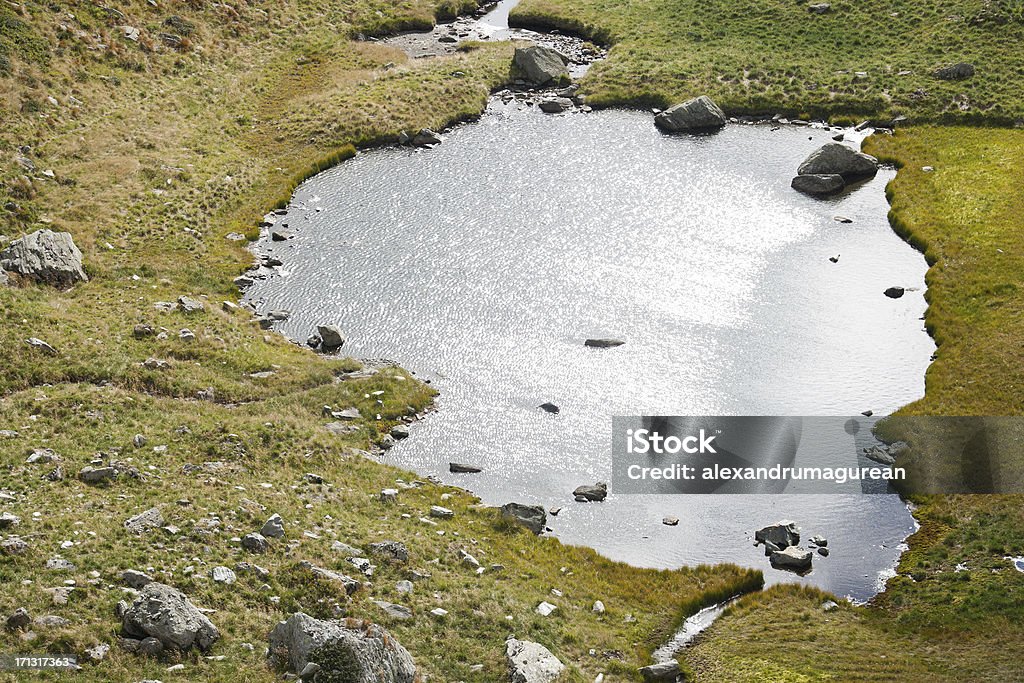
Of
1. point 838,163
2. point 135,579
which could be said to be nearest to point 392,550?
point 135,579

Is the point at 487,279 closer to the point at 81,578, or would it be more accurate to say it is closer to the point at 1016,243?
the point at 1016,243

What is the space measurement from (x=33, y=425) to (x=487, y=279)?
26.0 meters

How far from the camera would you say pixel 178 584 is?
30.6m

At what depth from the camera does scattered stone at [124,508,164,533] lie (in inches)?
1292

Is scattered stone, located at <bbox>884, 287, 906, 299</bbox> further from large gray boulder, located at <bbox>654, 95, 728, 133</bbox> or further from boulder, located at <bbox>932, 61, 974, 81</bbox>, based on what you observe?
boulder, located at <bbox>932, 61, 974, 81</bbox>

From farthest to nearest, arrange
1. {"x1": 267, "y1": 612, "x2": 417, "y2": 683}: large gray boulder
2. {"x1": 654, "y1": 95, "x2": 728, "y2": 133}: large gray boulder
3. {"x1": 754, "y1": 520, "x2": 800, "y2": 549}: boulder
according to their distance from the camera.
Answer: {"x1": 654, "y1": 95, "x2": 728, "y2": 133}: large gray boulder < {"x1": 754, "y1": 520, "x2": 800, "y2": 549}: boulder < {"x1": 267, "y1": 612, "x2": 417, "y2": 683}: large gray boulder

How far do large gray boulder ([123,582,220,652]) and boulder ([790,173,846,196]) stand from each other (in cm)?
4932

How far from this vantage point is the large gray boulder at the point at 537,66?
83.3 metres

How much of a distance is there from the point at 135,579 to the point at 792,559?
73.0 feet

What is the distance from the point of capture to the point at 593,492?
4278 cm

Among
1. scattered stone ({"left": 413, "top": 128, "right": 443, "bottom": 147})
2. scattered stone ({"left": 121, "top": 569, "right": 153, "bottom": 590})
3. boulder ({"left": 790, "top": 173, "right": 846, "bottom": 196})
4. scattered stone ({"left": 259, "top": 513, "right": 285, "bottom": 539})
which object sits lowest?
scattered stone ({"left": 259, "top": 513, "right": 285, "bottom": 539})

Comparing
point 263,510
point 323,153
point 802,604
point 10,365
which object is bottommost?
point 802,604

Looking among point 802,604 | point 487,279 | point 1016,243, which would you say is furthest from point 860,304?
point 802,604

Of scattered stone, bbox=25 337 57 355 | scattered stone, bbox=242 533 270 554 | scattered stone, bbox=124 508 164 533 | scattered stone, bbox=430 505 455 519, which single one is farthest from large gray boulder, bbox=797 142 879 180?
scattered stone, bbox=124 508 164 533
